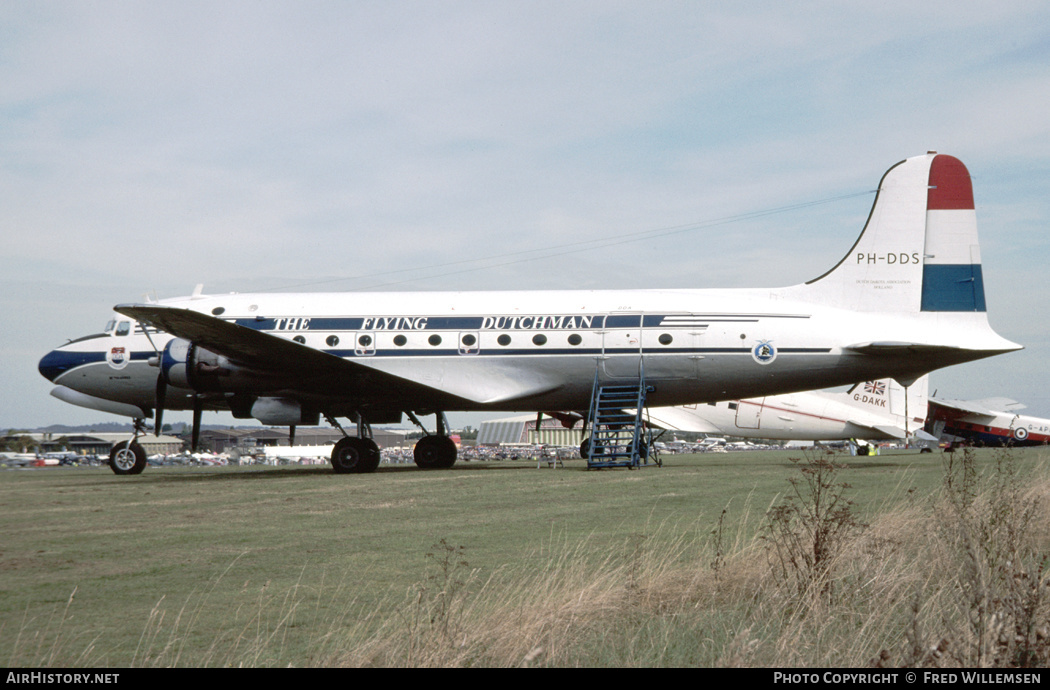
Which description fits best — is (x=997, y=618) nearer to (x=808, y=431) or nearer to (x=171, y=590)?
(x=171, y=590)

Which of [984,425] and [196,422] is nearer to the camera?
[196,422]

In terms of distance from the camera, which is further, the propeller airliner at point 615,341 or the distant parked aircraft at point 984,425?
the distant parked aircraft at point 984,425

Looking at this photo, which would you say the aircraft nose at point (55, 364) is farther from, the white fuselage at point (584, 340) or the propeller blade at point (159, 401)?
the propeller blade at point (159, 401)

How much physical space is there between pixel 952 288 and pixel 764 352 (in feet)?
17.8

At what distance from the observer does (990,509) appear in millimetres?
9844

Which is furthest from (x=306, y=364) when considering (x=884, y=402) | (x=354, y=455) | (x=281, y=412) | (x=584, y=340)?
(x=884, y=402)

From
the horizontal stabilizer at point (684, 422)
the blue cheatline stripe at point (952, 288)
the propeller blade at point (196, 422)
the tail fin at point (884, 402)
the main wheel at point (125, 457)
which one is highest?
the blue cheatline stripe at point (952, 288)

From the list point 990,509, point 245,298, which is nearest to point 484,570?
point 990,509

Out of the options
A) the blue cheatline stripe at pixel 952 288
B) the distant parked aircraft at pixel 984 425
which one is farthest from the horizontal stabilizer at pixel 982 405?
the blue cheatline stripe at pixel 952 288

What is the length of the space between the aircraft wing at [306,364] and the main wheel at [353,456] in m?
1.28

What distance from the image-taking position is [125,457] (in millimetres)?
25094

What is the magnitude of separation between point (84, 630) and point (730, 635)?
4287mm

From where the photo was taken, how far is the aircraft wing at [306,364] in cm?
2086

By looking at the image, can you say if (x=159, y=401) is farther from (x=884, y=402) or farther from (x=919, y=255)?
(x=884, y=402)
